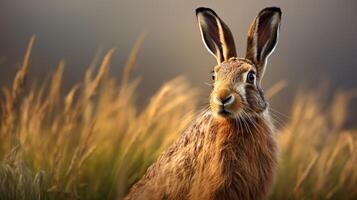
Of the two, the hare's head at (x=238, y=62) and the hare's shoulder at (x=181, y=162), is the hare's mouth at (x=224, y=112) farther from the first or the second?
the hare's shoulder at (x=181, y=162)

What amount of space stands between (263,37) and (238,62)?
0.69 feet

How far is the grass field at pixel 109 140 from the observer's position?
13.6ft

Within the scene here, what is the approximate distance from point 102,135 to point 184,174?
1.28 m

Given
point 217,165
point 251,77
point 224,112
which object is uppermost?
point 251,77

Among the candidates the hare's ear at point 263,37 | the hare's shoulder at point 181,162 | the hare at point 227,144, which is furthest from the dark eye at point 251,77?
the hare's shoulder at point 181,162

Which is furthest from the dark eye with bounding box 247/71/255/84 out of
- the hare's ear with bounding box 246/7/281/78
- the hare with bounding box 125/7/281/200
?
the hare's ear with bounding box 246/7/281/78

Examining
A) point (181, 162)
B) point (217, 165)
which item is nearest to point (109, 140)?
point (181, 162)

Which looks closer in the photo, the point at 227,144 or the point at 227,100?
the point at 227,100

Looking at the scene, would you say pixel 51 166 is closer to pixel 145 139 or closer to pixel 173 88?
pixel 145 139

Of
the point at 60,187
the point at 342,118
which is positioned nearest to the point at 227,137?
the point at 60,187

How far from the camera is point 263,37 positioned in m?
3.94

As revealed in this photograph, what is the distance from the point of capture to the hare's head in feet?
12.1

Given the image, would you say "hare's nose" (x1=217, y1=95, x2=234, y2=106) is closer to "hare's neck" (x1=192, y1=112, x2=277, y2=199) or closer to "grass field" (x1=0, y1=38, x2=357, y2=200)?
"hare's neck" (x1=192, y1=112, x2=277, y2=199)

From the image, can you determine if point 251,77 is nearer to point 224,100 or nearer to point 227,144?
point 224,100
